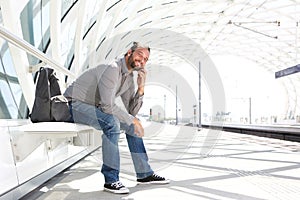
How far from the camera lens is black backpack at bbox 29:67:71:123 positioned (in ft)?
10.9

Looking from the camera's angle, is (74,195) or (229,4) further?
(229,4)

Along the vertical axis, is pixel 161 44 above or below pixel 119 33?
above

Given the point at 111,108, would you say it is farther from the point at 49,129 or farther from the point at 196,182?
the point at 196,182

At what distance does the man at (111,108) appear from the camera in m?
3.37

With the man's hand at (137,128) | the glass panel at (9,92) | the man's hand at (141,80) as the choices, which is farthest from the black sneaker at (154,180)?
the glass panel at (9,92)

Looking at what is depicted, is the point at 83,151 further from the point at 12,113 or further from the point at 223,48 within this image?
the point at 223,48

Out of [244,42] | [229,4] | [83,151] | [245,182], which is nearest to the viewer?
[245,182]

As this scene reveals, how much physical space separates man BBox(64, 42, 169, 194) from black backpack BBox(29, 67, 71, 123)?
0.39 ft

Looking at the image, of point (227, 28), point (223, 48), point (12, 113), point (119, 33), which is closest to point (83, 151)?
point (12, 113)

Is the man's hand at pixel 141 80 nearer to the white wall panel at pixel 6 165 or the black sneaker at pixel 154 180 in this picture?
the black sneaker at pixel 154 180

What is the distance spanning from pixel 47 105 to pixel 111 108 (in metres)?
0.65

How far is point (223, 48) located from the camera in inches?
1582

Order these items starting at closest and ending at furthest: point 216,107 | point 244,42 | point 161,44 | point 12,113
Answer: point 12,113 < point 161,44 < point 244,42 < point 216,107

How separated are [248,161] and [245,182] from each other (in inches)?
78.9
